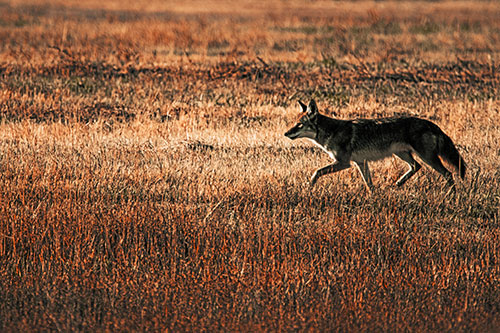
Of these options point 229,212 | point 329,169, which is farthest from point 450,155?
point 229,212

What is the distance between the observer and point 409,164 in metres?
8.79

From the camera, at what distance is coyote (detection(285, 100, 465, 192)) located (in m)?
8.27

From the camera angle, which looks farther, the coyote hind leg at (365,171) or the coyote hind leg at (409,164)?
the coyote hind leg at (409,164)

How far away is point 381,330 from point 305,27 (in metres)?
23.0

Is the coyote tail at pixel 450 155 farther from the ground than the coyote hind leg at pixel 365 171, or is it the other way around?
the coyote tail at pixel 450 155

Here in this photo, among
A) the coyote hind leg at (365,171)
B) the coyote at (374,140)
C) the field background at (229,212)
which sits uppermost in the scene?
the coyote at (374,140)

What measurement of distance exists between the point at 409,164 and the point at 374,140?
75 cm

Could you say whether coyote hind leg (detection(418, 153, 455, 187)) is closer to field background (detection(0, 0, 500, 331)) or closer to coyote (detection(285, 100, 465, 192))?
coyote (detection(285, 100, 465, 192))

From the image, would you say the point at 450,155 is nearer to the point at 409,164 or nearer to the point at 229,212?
the point at 409,164

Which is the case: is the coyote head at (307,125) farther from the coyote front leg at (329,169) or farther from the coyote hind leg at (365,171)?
the coyote hind leg at (365,171)

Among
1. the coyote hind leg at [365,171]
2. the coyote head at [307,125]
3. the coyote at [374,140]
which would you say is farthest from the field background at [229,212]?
the coyote head at [307,125]

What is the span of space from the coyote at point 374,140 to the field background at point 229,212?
326 mm

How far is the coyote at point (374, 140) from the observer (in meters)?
8.27

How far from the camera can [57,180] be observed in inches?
334
